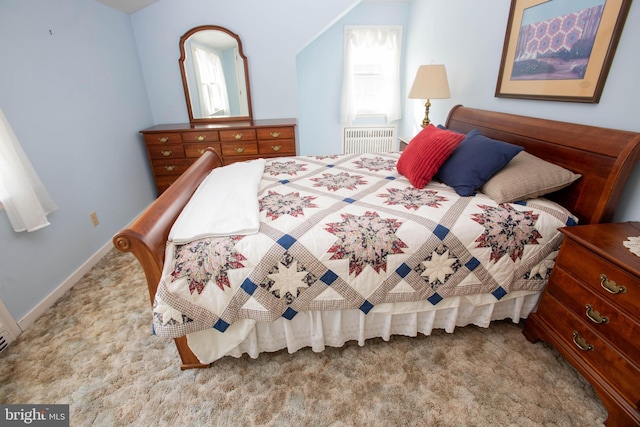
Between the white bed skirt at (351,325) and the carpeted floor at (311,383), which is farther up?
the white bed skirt at (351,325)

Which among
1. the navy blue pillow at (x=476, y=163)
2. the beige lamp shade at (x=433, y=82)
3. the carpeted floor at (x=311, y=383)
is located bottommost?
the carpeted floor at (x=311, y=383)

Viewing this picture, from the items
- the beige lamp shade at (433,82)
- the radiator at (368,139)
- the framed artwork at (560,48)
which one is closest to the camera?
the framed artwork at (560,48)

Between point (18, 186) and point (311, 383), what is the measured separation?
74.6 inches

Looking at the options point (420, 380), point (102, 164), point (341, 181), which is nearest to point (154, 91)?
point (102, 164)

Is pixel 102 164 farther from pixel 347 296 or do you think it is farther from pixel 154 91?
pixel 347 296

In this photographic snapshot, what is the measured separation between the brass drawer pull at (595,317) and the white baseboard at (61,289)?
9.50 feet

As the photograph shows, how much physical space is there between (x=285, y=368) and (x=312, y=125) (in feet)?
11.4

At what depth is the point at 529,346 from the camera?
5.06 feet

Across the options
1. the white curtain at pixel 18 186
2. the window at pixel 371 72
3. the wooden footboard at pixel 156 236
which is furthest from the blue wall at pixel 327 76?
the white curtain at pixel 18 186

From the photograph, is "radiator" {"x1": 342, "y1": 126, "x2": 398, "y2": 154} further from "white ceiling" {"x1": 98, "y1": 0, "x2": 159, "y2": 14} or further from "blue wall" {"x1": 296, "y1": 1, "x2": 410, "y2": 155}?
"white ceiling" {"x1": 98, "y1": 0, "x2": 159, "y2": 14}

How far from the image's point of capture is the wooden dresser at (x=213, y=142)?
3.16 meters

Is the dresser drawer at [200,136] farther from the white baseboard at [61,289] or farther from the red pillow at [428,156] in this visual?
the red pillow at [428,156]

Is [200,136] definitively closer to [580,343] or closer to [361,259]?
[361,259]

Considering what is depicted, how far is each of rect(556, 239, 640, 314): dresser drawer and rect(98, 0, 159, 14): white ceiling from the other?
3857mm
